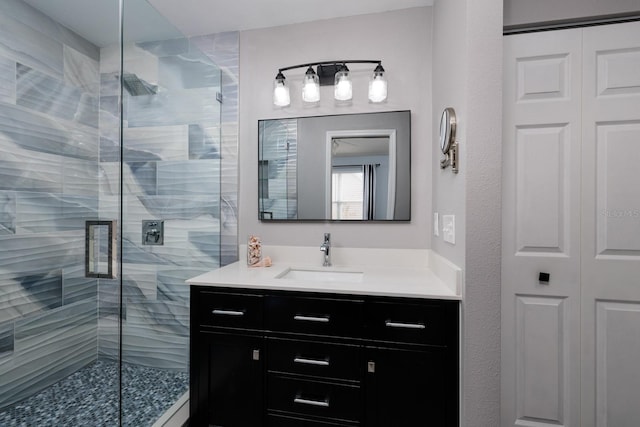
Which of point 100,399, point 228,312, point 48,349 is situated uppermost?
point 228,312

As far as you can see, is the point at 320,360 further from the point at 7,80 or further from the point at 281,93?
the point at 7,80

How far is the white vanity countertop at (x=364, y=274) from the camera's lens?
4.21 ft

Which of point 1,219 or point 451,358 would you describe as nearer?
point 451,358

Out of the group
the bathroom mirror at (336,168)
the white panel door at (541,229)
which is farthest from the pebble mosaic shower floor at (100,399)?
the white panel door at (541,229)

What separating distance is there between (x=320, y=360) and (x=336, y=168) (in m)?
1.15

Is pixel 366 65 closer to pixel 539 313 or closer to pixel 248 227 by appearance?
pixel 248 227

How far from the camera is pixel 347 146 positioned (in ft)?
6.02

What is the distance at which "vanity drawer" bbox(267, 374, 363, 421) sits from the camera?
1.29 metres

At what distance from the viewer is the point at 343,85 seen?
69.6 inches

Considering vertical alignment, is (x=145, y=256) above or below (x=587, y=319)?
above

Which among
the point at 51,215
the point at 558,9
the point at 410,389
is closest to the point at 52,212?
the point at 51,215

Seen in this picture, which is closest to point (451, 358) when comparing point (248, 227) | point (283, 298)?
point (283, 298)

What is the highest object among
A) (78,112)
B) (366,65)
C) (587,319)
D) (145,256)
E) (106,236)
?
(366,65)

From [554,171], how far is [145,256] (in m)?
2.33
